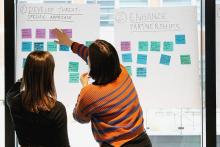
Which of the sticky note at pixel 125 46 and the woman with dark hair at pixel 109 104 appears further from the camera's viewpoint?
the sticky note at pixel 125 46

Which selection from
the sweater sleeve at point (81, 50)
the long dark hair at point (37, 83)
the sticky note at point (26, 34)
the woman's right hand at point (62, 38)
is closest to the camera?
the long dark hair at point (37, 83)

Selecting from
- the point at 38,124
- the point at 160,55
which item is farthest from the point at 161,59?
the point at 38,124

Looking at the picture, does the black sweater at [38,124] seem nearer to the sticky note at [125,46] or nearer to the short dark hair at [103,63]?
the short dark hair at [103,63]

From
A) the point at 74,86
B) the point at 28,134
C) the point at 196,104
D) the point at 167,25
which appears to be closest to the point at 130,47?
the point at 167,25

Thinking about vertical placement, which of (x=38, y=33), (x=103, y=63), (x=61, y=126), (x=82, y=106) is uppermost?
(x=38, y=33)

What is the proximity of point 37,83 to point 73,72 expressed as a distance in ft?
2.48

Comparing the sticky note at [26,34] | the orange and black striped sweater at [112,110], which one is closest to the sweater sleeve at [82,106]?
the orange and black striped sweater at [112,110]

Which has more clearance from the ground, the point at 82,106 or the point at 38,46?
the point at 38,46

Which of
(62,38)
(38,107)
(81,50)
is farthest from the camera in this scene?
(62,38)

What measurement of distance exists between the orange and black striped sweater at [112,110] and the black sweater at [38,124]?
13cm

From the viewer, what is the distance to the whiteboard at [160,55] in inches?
95.2

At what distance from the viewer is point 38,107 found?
1.64 metres

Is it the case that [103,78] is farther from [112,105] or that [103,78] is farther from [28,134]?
[28,134]

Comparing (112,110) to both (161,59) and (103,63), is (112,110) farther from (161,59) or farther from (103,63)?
(161,59)
